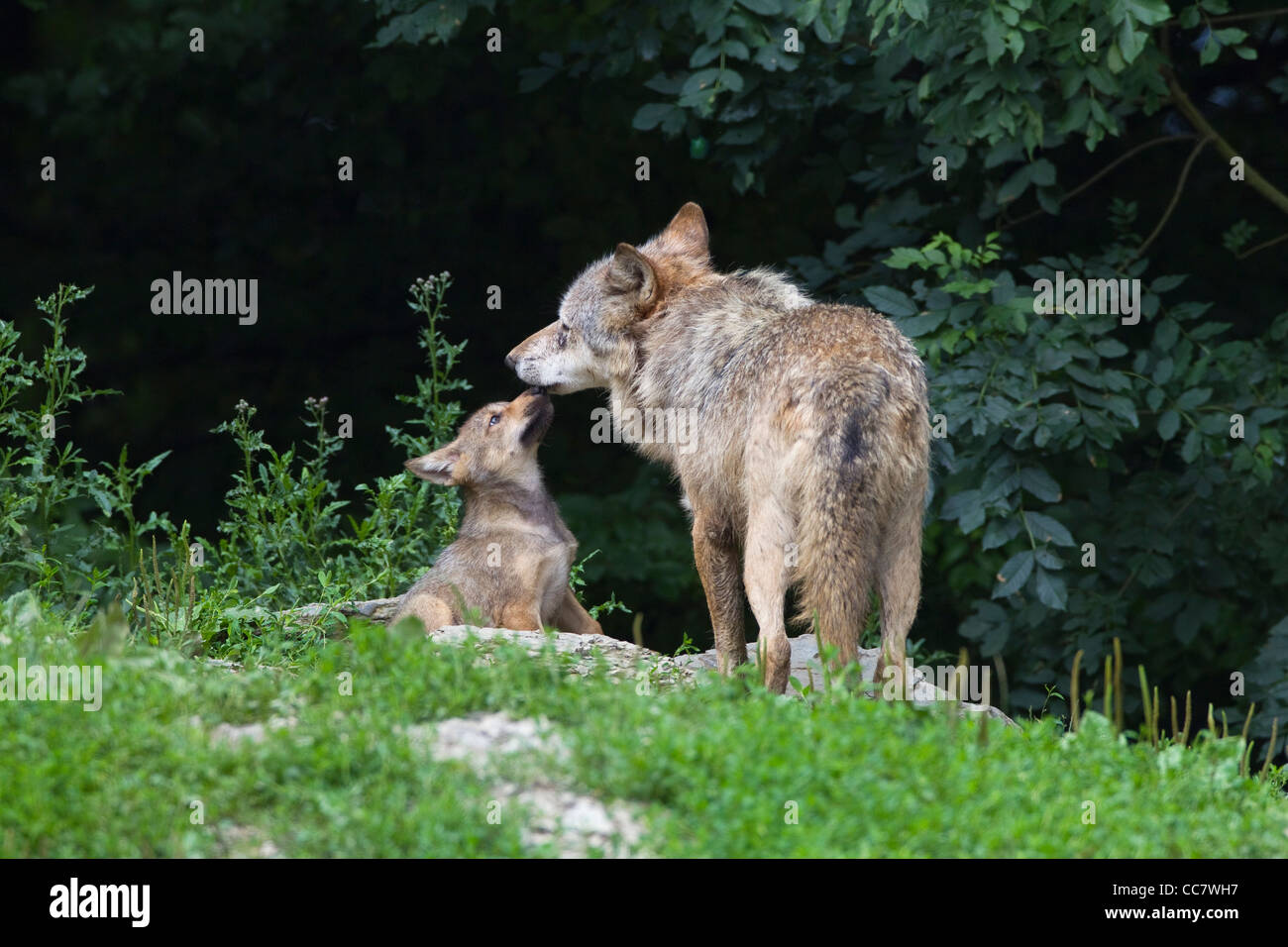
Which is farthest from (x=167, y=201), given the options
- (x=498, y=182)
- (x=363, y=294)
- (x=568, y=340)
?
(x=568, y=340)

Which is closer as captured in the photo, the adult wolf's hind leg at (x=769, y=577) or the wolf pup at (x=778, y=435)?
the wolf pup at (x=778, y=435)

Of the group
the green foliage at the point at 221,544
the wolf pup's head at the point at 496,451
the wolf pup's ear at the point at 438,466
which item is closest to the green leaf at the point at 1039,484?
the green foliage at the point at 221,544

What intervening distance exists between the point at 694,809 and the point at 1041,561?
399cm

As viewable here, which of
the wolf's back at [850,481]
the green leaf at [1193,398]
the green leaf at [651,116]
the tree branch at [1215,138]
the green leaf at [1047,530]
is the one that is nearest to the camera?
the wolf's back at [850,481]

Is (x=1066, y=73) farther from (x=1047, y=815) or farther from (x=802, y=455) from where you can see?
(x=1047, y=815)

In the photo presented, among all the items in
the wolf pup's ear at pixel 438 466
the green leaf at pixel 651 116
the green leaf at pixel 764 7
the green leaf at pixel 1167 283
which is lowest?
the wolf pup's ear at pixel 438 466

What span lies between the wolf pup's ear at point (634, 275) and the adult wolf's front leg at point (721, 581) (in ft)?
4.05

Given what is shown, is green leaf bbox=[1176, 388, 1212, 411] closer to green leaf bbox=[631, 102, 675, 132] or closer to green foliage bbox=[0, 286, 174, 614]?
green leaf bbox=[631, 102, 675, 132]

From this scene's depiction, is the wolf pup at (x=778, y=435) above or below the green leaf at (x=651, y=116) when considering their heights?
below

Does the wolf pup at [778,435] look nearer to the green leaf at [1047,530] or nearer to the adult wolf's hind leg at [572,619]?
the adult wolf's hind leg at [572,619]

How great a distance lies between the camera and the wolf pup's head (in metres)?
7.79

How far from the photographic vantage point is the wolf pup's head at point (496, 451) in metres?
7.79

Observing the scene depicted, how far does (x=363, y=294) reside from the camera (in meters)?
11.9

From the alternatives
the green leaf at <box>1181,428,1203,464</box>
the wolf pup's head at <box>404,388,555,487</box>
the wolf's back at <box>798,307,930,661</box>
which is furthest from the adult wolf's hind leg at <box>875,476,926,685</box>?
the green leaf at <box>1181,428,1203,464</box>
